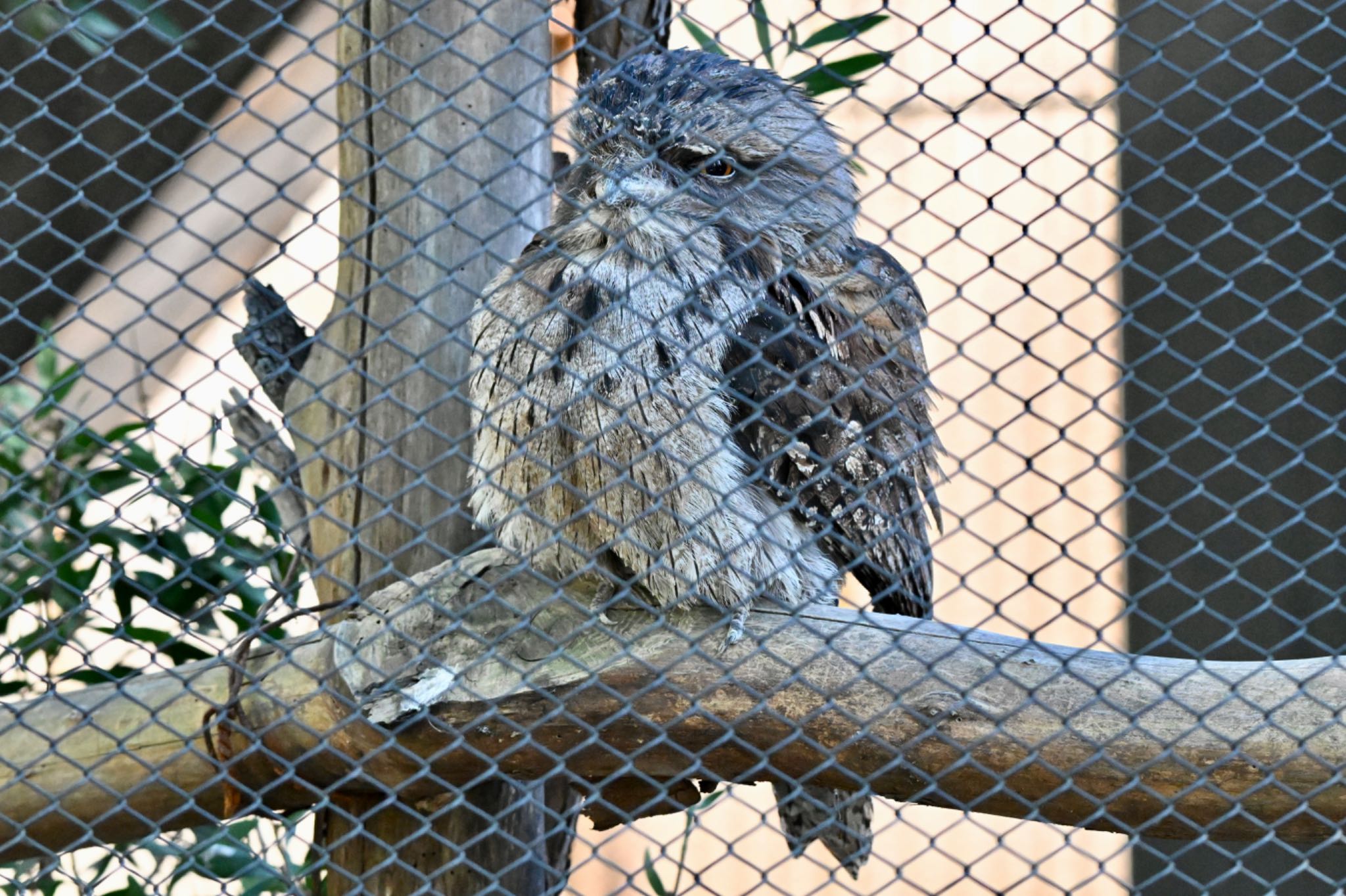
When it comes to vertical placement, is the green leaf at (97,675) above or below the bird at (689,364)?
below

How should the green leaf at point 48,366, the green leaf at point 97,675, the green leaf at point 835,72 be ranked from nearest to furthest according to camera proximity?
the green leaf at point 835,72
the green leaf at point 97,675
the green leaf at point 48,366

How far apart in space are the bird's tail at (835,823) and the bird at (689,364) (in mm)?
57

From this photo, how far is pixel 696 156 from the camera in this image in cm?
182

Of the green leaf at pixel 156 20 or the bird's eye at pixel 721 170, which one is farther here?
the bird's eye at pixel 721 170

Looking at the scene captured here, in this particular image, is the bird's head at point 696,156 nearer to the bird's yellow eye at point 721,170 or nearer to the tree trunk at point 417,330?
the bird's yellow eye at point 721,170

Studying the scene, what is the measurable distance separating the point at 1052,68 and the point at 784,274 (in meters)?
1.91

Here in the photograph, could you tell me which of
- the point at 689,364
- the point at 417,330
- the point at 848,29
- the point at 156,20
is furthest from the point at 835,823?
the point at 156,20

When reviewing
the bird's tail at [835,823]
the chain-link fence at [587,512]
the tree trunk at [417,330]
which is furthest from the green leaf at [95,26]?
the bird's tail at [835,823]

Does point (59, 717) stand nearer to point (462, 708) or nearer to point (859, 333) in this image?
point (462, 708)

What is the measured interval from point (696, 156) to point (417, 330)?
586mm

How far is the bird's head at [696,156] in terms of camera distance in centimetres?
176

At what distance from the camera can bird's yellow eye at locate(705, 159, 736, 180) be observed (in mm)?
1860

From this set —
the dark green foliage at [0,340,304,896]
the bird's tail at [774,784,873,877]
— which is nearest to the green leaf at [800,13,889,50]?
the dark green foliage at [0,340,304,896]

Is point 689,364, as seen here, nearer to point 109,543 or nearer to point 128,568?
point 109,543
